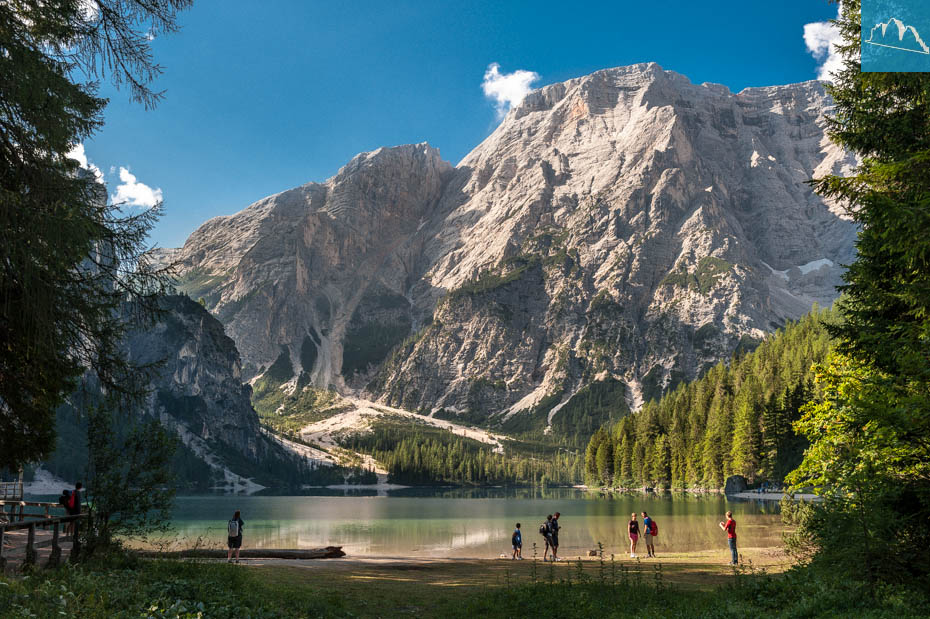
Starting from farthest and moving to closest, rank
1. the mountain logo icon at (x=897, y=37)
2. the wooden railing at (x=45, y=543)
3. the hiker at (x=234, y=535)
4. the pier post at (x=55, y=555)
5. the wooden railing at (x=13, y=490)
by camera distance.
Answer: the wooden railing at (x=13, y=490), the hiker at (x=234, y=535), the pier post at (x=55, y=555), the mountain logo icon at (x=897, y=37), the wooden railing at (x=45, y=543)

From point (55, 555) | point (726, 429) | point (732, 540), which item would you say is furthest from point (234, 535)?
point (726, 429)

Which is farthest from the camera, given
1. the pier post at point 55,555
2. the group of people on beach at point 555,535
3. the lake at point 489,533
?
the lake at point 489,533

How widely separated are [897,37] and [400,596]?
938 inches

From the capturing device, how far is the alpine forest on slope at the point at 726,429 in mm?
85000

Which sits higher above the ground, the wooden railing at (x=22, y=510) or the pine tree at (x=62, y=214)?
the pine tree at (x=62, y=214)

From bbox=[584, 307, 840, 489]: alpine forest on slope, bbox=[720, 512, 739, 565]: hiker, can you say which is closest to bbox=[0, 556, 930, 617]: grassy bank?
bbox=[720, 512, 739, 565]: hiker

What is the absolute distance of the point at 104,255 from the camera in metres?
13.0

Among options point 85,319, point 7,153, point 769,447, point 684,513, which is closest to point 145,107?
point 7,153

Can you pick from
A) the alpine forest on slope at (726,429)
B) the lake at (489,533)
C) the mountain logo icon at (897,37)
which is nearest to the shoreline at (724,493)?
the alpine forest on slope at (726,429)

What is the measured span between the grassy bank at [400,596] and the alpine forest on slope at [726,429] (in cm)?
5825

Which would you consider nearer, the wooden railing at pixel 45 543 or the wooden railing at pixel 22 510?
the wooden railing at pixel 45 543

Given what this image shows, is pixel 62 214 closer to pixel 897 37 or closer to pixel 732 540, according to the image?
pixel 897 37

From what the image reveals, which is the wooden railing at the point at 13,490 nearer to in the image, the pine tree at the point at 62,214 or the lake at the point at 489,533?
the lake at the point at 489,533

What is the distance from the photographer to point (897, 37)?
640 inches
